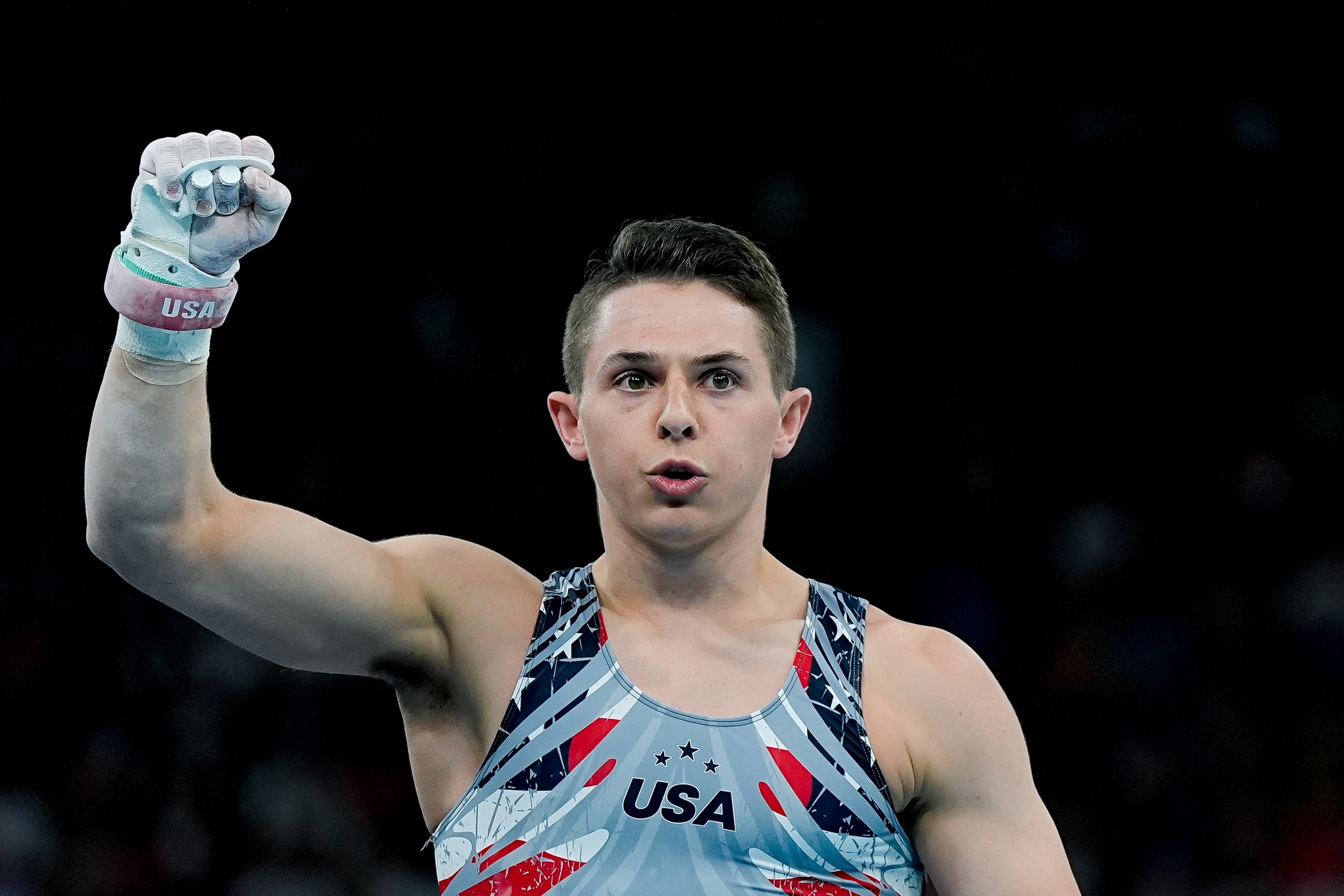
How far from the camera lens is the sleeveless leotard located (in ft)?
7.46

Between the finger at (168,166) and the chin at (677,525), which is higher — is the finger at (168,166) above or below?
above

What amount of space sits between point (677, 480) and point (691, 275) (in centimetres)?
39

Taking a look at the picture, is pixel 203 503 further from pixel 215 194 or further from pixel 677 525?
pixel 677 525

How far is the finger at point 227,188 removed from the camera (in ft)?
6.37

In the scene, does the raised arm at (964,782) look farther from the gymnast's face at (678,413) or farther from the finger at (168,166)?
the finger at (168,166)

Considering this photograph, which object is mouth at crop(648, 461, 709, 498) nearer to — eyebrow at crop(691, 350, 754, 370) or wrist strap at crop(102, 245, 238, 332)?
eyebrow at crop(691, 350, 754, 370)

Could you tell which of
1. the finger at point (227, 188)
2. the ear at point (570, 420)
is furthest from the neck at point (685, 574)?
the finger at point (227, 188)

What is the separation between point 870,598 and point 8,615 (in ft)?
9.29

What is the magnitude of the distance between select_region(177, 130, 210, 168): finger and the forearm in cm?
29

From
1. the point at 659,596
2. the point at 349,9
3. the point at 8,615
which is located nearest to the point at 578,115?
the point at 349,9

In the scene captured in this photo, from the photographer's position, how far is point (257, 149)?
2.00m

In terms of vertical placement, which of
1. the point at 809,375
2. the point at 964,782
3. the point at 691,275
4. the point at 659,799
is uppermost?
the point at 809,375

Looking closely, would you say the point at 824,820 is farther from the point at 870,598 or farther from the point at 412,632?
the point at 870,598

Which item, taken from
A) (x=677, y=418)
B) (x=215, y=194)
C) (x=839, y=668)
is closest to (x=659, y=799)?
(x=839, y=668)
